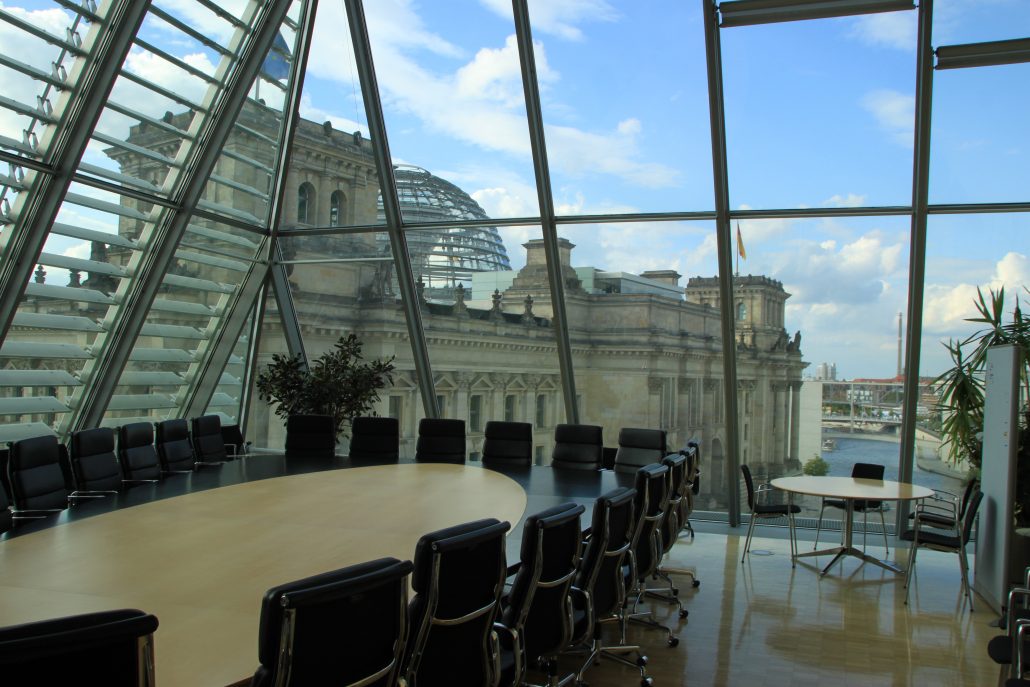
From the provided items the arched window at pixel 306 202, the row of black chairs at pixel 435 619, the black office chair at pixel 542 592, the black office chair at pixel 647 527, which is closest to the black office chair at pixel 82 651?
the row of black chairs at pixel 435 619

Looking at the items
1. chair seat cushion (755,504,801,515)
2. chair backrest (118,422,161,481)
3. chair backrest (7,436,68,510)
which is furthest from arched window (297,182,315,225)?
chair seat cushion (755,504,801,515)

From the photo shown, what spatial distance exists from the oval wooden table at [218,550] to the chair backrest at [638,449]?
143 cm

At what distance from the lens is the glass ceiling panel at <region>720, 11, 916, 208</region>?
7.62m

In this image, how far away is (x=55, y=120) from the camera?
6.74 metres

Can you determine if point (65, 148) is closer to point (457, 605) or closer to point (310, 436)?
point (310, 436)

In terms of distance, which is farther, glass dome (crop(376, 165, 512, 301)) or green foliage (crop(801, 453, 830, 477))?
glass dome (crop(376, 165, 512, 301))

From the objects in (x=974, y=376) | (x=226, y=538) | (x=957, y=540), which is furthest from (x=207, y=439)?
(x=974, y=376)

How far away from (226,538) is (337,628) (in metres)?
2.04

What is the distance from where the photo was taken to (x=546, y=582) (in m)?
3.50

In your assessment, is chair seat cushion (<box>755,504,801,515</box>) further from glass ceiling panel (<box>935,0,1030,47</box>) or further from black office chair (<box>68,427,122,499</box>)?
black office chair (<box>68,427,122,499</box>)

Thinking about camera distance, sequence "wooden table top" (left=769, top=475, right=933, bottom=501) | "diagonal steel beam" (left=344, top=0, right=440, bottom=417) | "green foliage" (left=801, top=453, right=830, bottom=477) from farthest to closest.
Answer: "diagonal steel beam" (left=344, top=0, right=440, bottom=417)
"green foliage" (left=801, top=453, right=830, bottom=477)
"wooden table top" (left=769, top=475, right=933, bottom=501)

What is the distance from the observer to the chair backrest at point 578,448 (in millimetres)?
7523

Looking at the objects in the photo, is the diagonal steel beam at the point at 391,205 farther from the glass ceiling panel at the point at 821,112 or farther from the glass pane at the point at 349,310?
the glass ceiling panel at the point at 821,112

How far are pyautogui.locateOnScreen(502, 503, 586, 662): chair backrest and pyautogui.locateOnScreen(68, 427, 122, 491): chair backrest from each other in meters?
3.69
